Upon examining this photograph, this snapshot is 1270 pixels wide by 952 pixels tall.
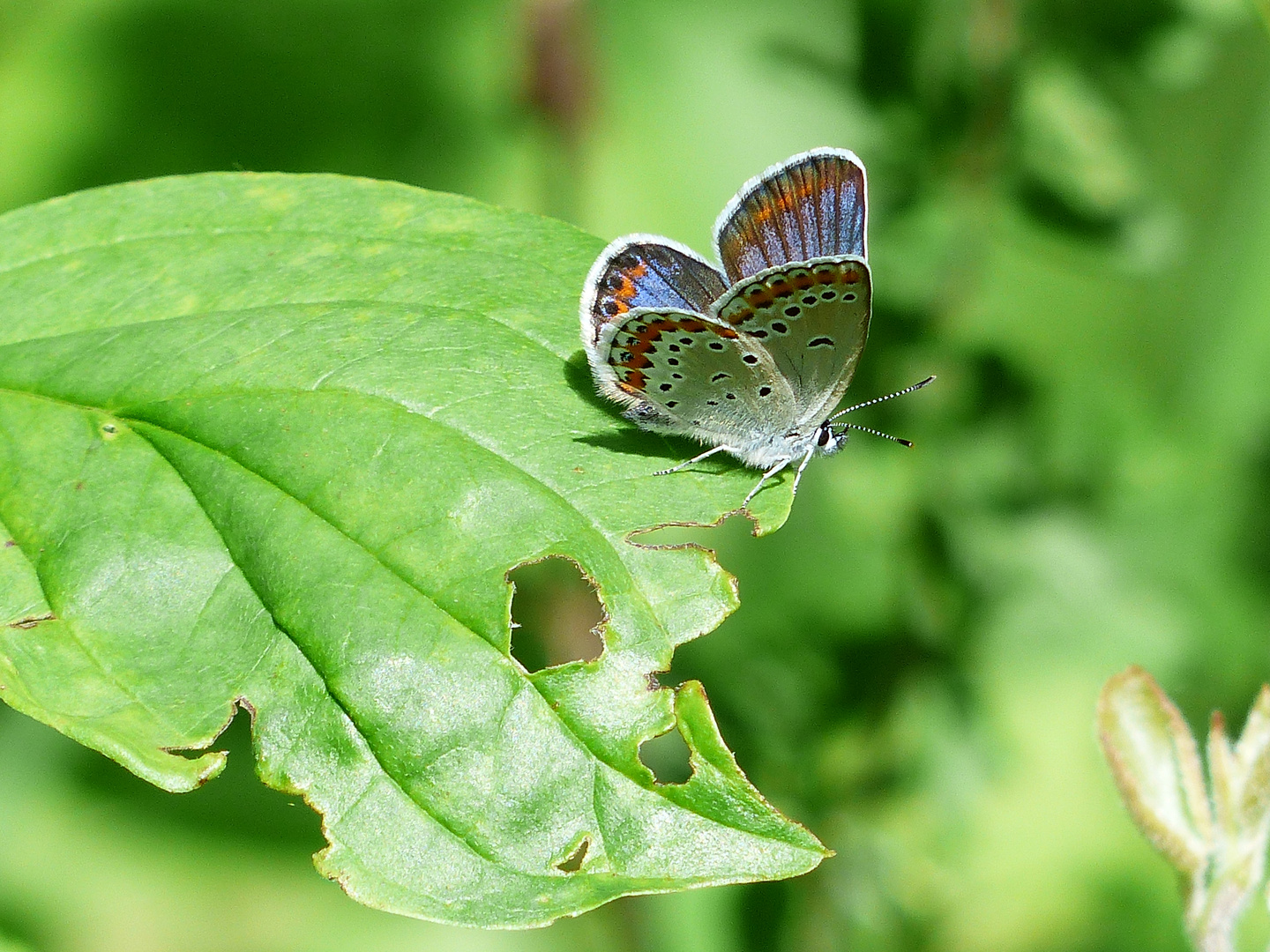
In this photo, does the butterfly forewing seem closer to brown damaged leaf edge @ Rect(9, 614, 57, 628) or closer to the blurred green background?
brown damaged leaf edge @ Rect(9, 614, 57, 628)

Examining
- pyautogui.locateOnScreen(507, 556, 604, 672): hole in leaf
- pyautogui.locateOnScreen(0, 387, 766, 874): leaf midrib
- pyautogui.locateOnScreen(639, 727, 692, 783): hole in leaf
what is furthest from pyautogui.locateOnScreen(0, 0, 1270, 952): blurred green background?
pyautogui.locateOnScreen(0, 387, 766, 874): leaf midrib

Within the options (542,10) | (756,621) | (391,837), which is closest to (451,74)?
(542,10)

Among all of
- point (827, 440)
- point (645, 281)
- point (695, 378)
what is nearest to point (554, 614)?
point (827, 440)

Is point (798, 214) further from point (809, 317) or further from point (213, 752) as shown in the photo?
point (213, 752)

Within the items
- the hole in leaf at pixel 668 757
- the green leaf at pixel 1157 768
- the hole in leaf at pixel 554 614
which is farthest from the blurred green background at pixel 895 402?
the green leaf at pixel 1157 768

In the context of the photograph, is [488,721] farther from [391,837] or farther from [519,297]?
[519,297]
